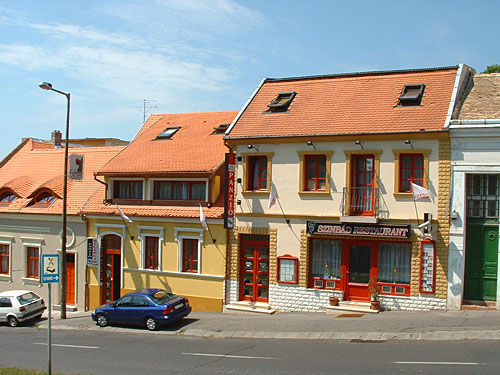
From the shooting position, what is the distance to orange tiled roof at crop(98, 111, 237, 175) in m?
25.7

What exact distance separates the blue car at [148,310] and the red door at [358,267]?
618 cm

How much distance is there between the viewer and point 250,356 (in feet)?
52.1

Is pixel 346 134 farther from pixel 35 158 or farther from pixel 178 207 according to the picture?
pixel 35 158

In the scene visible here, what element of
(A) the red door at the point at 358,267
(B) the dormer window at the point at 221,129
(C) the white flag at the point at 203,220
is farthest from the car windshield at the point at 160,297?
(B) the dormer window at the point at 221,129

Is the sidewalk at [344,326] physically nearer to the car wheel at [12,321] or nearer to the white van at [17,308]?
the white van at [17,308]

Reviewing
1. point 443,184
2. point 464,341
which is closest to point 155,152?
point 443,184

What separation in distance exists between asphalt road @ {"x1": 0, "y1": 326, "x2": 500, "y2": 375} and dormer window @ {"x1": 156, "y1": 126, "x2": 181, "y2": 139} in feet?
38.2

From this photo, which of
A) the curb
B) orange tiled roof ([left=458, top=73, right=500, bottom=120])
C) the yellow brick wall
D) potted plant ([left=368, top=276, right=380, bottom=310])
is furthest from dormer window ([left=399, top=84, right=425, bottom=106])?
the curb

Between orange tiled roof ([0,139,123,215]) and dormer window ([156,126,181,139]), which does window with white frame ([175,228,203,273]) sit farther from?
dormer window ([156,126,181,139])

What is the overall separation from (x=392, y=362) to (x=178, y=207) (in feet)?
45.0

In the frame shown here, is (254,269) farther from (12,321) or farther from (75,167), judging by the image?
(12,321)

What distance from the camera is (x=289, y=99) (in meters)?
24.8

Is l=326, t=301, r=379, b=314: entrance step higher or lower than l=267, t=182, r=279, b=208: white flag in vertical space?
lower

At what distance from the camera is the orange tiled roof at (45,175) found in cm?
2958
